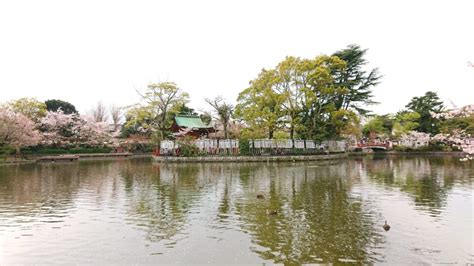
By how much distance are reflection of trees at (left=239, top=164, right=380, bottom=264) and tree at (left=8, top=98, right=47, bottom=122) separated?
42.1 m

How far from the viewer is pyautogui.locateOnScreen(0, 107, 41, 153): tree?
36.3 m

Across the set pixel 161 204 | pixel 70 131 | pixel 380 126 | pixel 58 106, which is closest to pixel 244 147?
pixel 161 204

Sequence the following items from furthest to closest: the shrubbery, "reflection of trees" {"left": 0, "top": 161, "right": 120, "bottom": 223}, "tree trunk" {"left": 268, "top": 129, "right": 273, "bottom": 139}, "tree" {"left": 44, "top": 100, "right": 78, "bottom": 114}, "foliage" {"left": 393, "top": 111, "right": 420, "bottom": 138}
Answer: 1. "foliage" {"left": 393, "top": 111, "right": 420, "bottom": 138}
2. "tree" {"left": 44, "top": 100, "right": 78, "bottom": 114}
3. the shrubbery
4. "tree trunk" {"left": 268, "top": 129, "right": 273, "bottom": 139}
5. "reflection of trees" {"left": 0, "top": 161, "right": 120, "bottom": 223}

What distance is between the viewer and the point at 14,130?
36906 millimetres

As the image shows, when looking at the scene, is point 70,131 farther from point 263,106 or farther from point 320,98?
point 320,98

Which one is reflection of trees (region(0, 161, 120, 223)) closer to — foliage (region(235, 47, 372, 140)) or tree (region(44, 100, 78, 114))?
foliage (region(235, 47, 372, 140))

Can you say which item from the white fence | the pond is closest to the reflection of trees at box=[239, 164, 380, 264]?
the pond

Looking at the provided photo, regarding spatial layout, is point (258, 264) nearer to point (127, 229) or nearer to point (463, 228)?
point (127, 229)

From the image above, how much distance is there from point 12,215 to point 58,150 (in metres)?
40.5

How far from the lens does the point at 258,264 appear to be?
7.33m

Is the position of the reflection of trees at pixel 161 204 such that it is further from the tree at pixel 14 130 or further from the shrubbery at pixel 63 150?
the shrubbery at pixel 63 150

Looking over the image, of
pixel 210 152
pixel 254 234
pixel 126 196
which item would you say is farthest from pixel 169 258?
pixel 210 152

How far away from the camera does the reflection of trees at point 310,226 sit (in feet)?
26.2

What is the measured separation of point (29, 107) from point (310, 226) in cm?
4769
